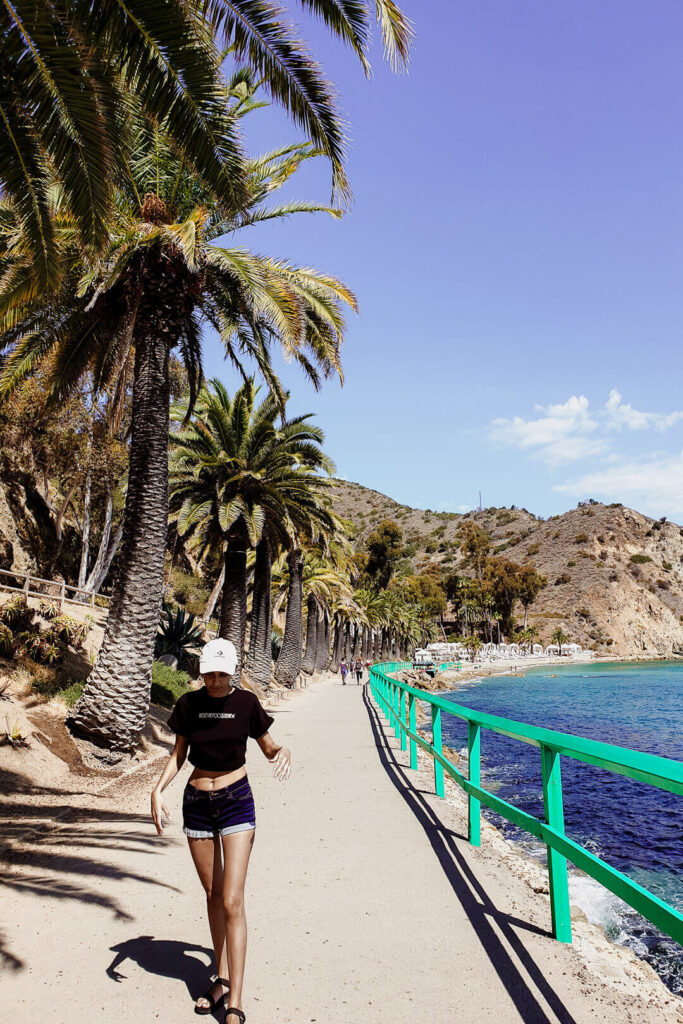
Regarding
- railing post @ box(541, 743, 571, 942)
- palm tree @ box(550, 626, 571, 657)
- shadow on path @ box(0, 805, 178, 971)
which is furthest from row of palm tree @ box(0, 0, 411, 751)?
palm tree @ box(550, 626, 571, 657)

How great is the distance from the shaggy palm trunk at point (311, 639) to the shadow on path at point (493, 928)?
33.7 meters

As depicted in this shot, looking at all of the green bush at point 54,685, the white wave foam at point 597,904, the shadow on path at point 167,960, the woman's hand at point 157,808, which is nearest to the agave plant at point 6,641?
the green bush at point 54,685

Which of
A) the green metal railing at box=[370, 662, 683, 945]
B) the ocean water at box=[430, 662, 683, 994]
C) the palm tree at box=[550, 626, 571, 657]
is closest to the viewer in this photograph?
the green metal railing at box=[370, 662, 683, 945]

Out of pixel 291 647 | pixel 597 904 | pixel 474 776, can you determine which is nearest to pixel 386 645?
pixel 291 647

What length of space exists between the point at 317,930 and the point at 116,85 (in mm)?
7427

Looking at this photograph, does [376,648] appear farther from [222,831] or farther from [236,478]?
[222,831]

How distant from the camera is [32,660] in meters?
11.2

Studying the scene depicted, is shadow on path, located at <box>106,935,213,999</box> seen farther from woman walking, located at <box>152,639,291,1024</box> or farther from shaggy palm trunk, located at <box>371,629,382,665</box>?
shaggy palm trunk, located at <box>371,629,382,665</box>

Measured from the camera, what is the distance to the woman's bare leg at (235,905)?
117 inches

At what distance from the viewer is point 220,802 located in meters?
3.16

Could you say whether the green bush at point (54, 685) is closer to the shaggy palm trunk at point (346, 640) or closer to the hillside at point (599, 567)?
the shaggy palm trunk at point (346, 640)

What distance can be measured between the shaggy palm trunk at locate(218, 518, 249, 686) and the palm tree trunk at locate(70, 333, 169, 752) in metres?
7.66

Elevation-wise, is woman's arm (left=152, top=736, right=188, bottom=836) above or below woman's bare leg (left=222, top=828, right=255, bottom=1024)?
above

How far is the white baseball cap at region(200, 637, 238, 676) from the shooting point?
3.30 m
